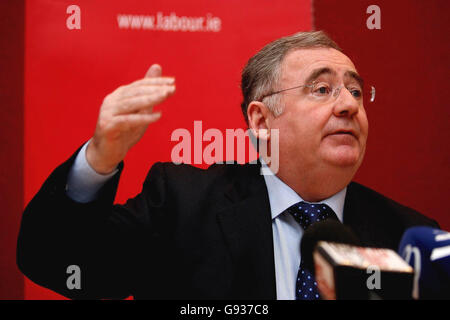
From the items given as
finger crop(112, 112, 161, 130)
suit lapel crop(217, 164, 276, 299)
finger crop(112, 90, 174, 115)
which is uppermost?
finger crop(112, 90, 174, 115)

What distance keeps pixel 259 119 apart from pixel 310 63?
27 centimetres

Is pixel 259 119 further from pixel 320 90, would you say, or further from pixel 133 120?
pixel 133 120

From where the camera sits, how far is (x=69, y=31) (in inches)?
63.8

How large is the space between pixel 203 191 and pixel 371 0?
115cm

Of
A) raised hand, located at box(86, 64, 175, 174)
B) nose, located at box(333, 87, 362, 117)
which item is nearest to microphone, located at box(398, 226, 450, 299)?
nose, located at box(333, 87, 362, 117)

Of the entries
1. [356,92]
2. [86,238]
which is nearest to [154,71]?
[86,238]

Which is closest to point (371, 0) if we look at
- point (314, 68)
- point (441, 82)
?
point (441, 82)

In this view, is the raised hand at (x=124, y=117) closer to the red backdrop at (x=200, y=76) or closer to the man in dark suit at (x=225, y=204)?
the man in dark suit at (x=225, y=204)

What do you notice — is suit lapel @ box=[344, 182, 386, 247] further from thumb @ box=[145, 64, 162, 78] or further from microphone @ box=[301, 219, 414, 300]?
thumb @ box=[145, 64, 162, 78]

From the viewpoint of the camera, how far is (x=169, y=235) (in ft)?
4.50

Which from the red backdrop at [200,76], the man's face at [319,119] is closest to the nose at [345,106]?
the man's face at [319,119]

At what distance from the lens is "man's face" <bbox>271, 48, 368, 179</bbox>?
1.37 m

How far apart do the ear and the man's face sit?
0.05 metres

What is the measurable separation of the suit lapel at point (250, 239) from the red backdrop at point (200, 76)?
1.35 ft
